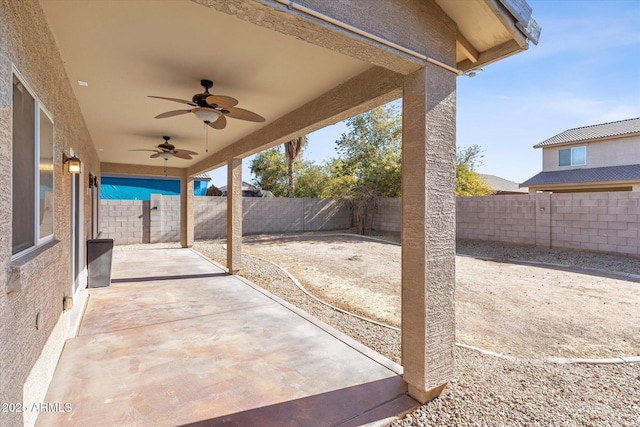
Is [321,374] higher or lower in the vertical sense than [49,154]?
lower

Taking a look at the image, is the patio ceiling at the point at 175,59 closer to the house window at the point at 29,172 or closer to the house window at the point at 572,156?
the house window at the point at 29,172

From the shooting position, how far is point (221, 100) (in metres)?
3.49

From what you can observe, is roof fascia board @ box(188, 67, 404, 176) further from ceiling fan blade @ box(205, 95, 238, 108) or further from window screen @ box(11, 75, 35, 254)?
window screen @ box(11, 75, 35, 254)

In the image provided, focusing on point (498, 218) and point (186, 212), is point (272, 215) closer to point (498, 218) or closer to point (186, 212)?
point (186, 212)

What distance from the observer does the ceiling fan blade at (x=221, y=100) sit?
11.2ft

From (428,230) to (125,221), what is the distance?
12461 mm

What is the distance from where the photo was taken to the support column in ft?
36.8

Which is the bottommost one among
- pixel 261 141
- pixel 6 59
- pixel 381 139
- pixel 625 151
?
pixel 6 59

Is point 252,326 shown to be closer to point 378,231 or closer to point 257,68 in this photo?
point 257,68

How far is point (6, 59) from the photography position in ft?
5.24

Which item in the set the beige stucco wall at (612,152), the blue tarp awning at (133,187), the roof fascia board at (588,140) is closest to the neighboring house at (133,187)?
the blue tarp awning at (133,187)

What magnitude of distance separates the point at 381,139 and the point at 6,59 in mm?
17006

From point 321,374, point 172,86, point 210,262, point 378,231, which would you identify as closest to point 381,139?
point 378,231

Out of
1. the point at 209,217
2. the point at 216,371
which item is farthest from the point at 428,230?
the point at 209,217
